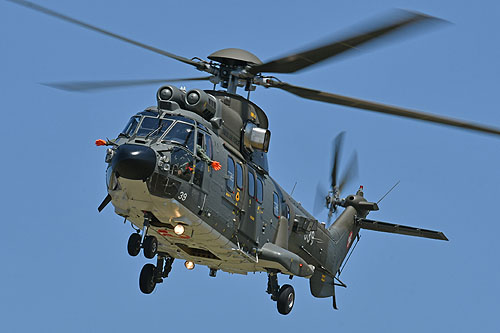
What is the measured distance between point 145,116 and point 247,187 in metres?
3.06

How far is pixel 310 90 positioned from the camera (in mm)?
18406

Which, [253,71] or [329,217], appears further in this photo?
[329,217]

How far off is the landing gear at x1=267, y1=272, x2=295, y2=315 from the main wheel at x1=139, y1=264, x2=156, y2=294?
290 centimetres

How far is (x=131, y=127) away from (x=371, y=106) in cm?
512

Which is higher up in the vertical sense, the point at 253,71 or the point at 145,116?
the point at 253,71

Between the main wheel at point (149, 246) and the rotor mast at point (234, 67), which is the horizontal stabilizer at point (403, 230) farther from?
the main wheel at point (149, 246)

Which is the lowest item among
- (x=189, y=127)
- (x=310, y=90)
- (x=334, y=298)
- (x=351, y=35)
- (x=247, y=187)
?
(x=334, y=298)

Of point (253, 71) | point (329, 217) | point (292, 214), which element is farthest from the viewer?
point (329, 217)

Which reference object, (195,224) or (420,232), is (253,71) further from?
(420,232)

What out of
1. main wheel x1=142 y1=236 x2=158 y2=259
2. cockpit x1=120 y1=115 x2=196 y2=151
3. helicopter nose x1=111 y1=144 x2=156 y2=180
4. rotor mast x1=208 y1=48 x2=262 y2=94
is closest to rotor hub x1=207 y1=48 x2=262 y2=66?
rotor mast x1=208 y1=48 x2=262 y2=94

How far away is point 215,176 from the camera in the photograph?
17.6 m

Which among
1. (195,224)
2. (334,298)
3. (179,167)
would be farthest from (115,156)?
(334,298)

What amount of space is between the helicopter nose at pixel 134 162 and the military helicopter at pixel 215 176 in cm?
2

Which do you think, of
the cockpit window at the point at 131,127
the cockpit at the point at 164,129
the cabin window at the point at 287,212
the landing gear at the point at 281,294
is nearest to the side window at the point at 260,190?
the cabin window at the point at 287,212
